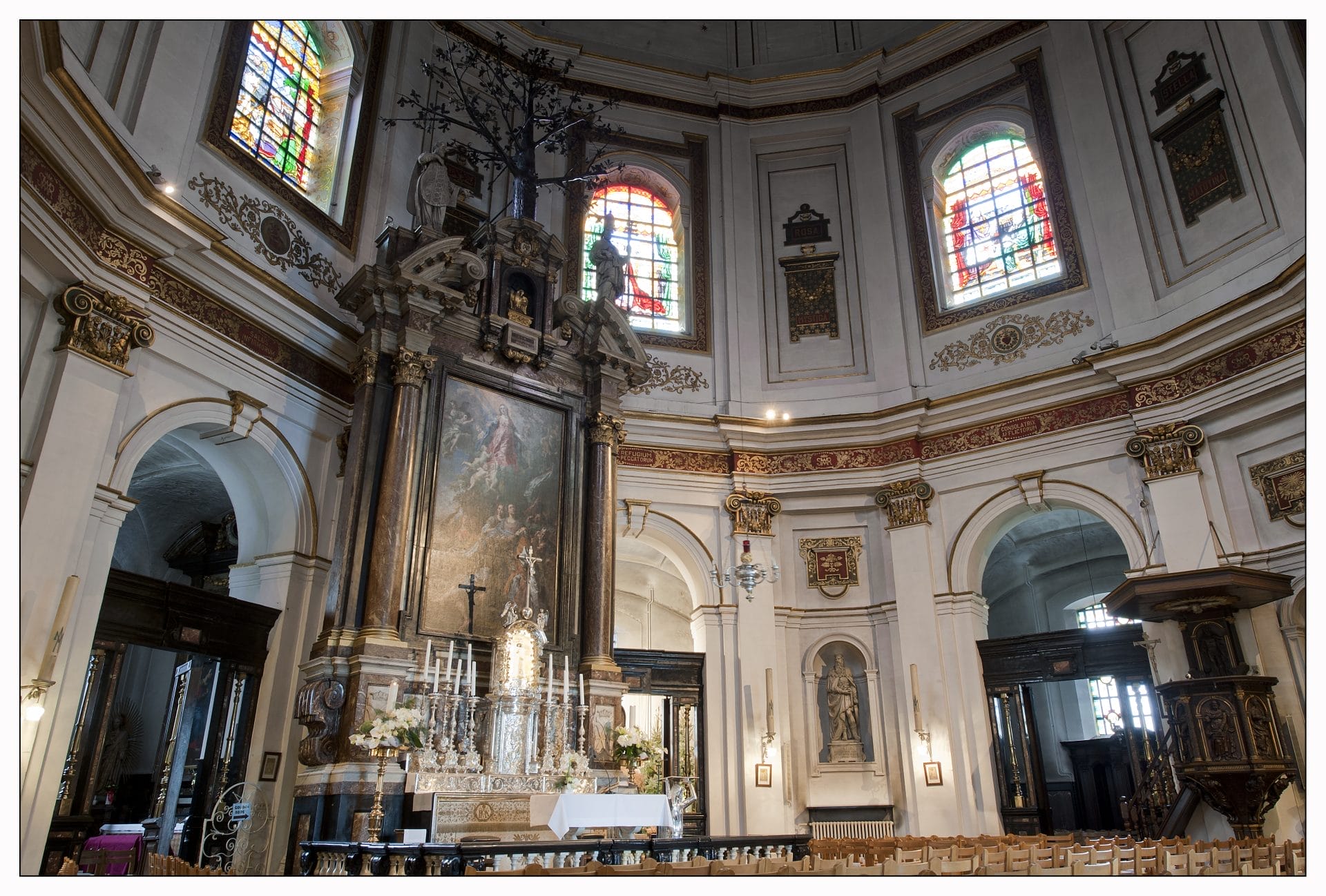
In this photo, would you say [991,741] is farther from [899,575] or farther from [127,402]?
[127,402]

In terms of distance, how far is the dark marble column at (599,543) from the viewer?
10.7 m

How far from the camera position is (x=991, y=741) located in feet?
39.2

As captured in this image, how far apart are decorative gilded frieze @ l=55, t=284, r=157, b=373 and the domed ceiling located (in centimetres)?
1017

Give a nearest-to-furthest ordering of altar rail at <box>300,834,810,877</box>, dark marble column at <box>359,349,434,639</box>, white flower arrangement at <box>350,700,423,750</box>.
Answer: altar rail at <box>300,834,810,877</box>, white flower arrangement at <box>350,700,423,750</box>, dark marble column at <box>359,349,434,639</box>

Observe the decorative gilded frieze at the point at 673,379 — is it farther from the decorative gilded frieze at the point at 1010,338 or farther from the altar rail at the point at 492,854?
the altar rail at the point at 492,854

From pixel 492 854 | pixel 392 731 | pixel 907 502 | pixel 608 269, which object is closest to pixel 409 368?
pixel 608 269

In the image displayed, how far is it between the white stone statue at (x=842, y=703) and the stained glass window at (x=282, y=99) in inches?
379

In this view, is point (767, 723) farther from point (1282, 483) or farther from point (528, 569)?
point (1282, 483)

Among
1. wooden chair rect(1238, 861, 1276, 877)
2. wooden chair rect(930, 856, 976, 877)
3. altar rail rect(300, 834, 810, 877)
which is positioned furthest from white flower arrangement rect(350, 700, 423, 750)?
wooden chair rect(1238, 861, 1276, 877)

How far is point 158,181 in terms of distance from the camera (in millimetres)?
8703

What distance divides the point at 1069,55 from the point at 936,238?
321 centimetres

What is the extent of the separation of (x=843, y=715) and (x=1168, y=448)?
213 inches

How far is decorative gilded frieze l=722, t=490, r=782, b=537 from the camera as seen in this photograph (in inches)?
532

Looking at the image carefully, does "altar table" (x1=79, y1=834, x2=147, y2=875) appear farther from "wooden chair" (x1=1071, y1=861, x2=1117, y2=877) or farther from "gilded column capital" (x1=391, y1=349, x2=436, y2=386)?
"wooden chair" (x1=1071, y1=861, x2=1117, y2=877)
